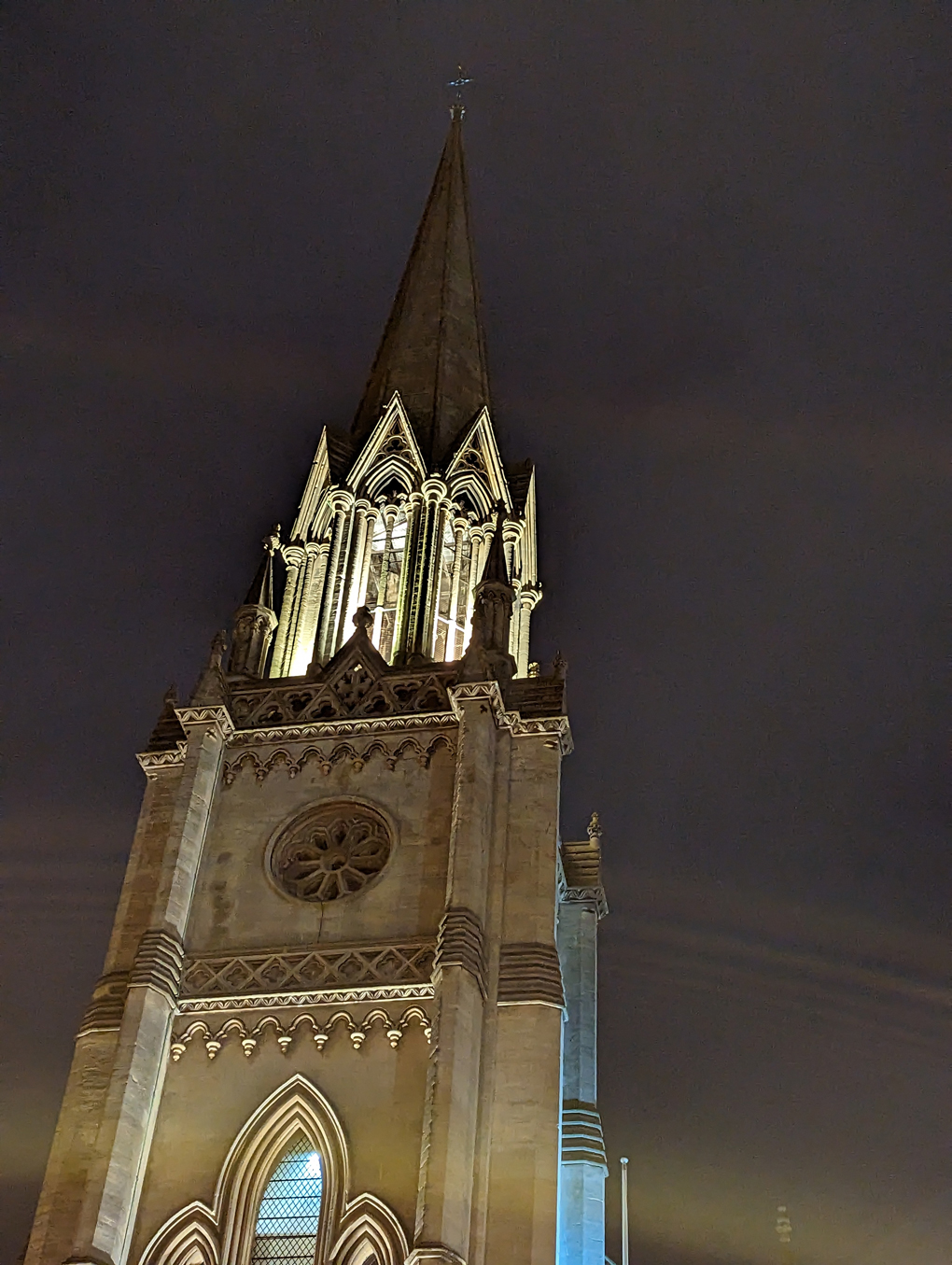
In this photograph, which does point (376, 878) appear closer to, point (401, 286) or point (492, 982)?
point (492, 982)

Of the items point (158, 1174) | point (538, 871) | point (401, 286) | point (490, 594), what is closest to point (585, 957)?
point (538, 871)

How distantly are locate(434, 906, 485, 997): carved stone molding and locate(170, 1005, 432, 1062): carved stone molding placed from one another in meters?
1.06

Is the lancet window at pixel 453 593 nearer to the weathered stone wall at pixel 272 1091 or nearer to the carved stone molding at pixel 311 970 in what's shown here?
the carved stone molding at pixel 311 970

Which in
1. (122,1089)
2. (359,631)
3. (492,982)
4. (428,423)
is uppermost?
(428,423)

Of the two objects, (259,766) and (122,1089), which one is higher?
(259,766)

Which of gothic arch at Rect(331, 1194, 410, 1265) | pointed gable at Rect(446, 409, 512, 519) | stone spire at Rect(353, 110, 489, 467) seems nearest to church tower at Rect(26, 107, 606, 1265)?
gothic arch at Rect(331, 1194, 410, 1265)

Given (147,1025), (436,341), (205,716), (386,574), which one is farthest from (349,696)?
(436,341)

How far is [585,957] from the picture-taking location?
33.7 metres

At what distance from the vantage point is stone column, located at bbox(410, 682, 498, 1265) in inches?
949

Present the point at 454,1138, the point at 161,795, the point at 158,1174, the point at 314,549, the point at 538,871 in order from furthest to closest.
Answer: the point at 314,549 → the point at 161,795 → the point at 538,871 → the point at 158,1174 → the point at 454,1138

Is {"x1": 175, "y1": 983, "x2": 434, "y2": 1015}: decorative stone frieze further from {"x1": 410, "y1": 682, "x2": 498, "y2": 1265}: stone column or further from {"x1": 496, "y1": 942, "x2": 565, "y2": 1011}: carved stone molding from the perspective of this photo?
{"x1": 496, "y1": 942, "x2": 565, "y2": 1011}: carved stone molding

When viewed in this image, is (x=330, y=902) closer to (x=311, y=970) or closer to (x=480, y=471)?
(x=311, y=970)

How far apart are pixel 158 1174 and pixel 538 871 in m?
8.06

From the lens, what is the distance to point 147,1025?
2728 cm
